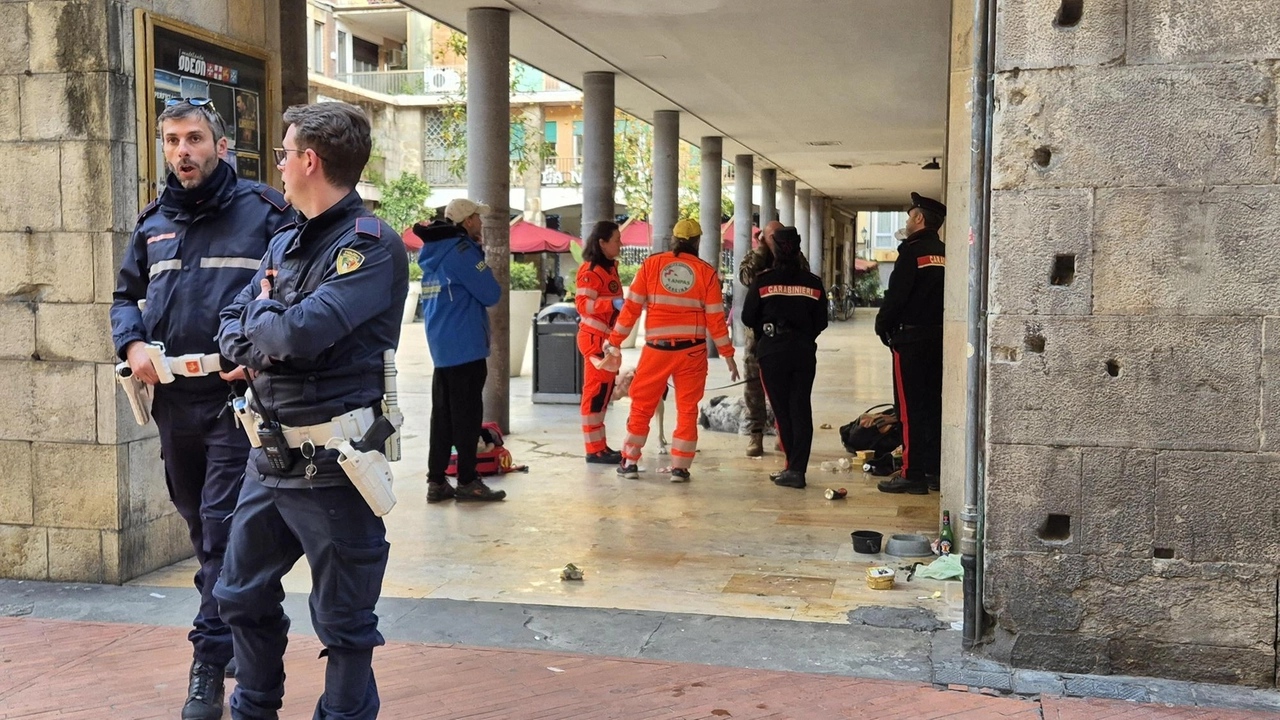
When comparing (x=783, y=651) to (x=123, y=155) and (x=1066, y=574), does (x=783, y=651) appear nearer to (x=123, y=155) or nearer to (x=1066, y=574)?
(x=1066, y=574)

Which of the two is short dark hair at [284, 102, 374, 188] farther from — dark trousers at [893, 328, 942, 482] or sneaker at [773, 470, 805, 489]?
sneaker at [773, 470, 805, 489]

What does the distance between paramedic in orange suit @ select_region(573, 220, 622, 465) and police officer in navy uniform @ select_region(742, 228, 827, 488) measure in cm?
103

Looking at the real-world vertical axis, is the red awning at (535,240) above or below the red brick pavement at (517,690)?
above

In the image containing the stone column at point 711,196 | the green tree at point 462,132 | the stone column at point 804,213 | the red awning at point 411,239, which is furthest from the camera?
the stone column at point 804,213

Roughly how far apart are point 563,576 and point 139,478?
6.42 feet

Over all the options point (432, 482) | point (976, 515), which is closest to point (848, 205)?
point (432, 482)

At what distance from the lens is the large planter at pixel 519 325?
15.4 meters

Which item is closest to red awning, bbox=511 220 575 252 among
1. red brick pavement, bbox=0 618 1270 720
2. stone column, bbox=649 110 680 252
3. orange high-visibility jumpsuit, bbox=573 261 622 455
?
stone column, bbox=649 110 680 252

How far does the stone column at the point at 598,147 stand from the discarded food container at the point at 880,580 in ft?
28.8

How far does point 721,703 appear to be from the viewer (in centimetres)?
397

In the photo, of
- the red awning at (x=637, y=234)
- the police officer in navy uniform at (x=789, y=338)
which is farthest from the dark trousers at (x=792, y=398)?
the red awning at (x=637, y=234)

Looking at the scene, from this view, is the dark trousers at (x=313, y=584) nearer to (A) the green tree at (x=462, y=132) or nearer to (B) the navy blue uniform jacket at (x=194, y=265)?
(B) the navy blue uniform jacket at (x=194, y=265)

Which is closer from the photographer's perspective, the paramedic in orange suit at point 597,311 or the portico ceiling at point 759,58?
the paramedic in orange suit at point 597,311

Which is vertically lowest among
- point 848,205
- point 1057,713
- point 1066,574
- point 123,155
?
point 1057,713
